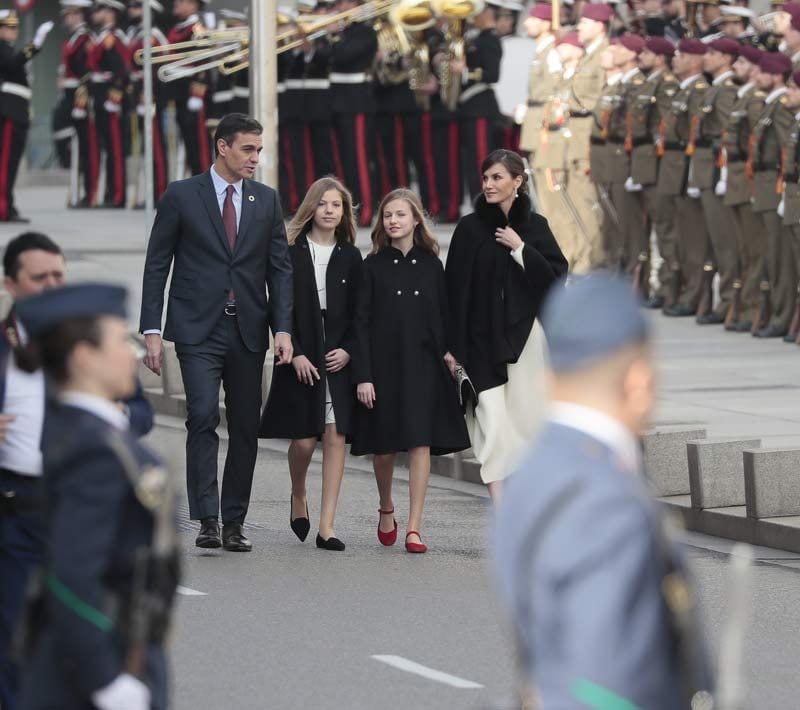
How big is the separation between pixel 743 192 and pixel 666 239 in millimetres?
1522

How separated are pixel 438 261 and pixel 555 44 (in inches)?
423

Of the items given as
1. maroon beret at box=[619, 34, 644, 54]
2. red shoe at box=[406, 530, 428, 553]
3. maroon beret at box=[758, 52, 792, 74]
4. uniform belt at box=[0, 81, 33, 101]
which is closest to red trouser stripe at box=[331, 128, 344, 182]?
uniform belt at box=[0, 81, 33, 101]

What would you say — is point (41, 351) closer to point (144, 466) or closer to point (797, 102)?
point (144, 466)

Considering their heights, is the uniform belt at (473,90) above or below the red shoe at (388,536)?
above

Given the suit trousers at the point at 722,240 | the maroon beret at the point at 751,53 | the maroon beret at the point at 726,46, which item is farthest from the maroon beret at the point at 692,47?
the suit trousers at the point at 722,240

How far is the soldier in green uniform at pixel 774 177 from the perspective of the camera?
55.4 ft

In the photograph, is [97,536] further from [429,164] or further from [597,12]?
[429,164]

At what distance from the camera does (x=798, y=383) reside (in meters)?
15.4

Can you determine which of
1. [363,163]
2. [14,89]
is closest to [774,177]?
[363,163]

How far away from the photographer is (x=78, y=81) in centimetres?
3062

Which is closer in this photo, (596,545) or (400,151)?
(596,545)

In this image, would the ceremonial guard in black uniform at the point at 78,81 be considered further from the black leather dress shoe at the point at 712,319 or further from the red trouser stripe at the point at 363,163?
the black leather dress shoe at the point at 712,319

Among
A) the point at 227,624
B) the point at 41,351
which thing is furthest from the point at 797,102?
the point at 41,351

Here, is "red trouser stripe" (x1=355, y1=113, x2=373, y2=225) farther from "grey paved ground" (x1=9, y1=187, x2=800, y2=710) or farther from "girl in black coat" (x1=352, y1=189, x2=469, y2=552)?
"girl in black coat" (x1=352, y1=189, x2=469, y2=552)
